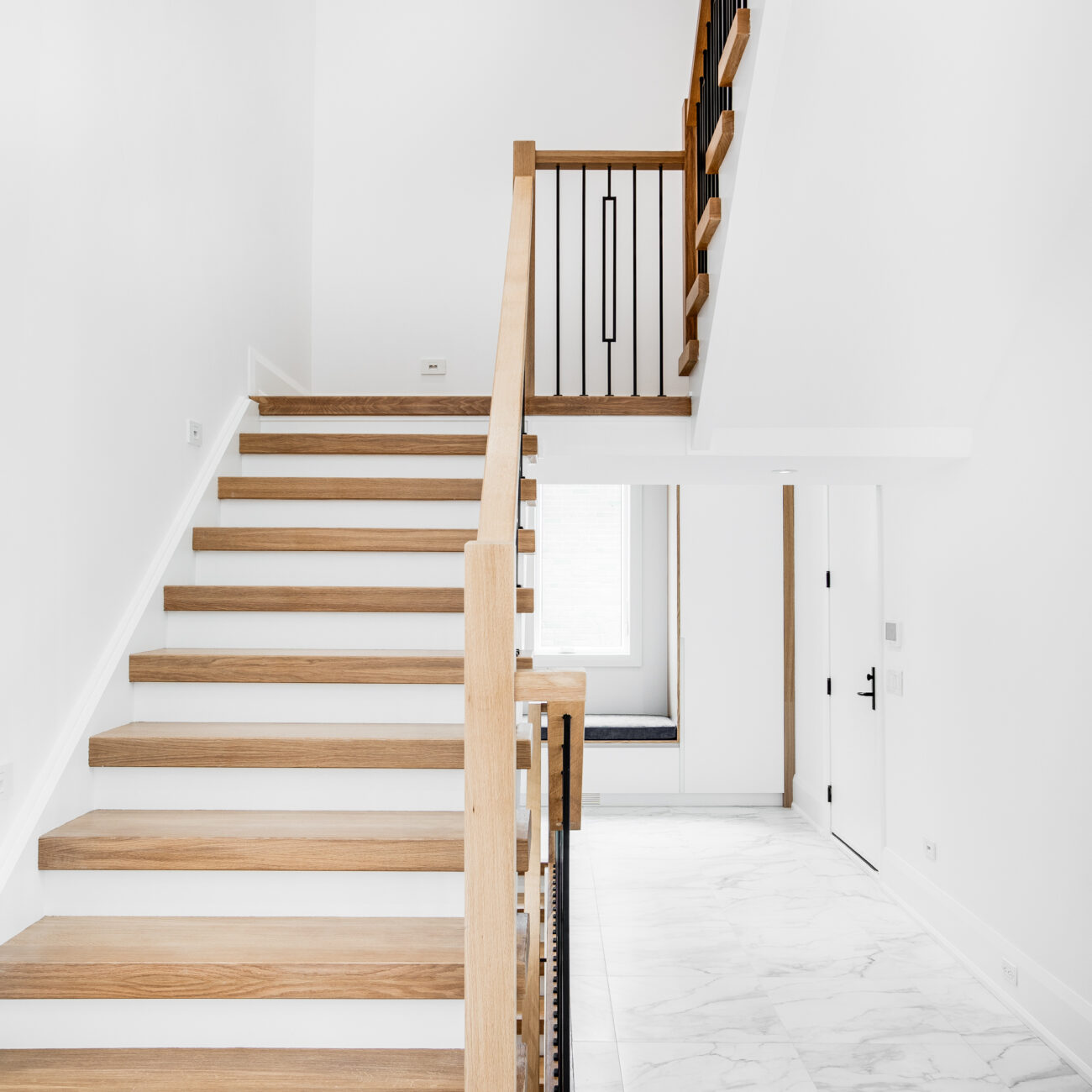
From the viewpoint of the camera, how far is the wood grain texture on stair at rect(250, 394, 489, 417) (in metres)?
3.50

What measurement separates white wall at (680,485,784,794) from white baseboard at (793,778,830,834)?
127 mm

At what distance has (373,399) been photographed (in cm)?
354

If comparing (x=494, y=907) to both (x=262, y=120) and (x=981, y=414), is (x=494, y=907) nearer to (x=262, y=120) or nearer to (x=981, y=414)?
(x=981, y=414)

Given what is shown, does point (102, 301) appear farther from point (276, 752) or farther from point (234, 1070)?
point (234, 1070)

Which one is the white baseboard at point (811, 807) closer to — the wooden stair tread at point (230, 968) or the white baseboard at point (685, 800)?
the white baseboard at point (685, 800)

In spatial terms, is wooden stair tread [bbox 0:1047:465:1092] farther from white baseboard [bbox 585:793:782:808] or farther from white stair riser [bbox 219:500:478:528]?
white baseboard [bbox 585:793:782:808]

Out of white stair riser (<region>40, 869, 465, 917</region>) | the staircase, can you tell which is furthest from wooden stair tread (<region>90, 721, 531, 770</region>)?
white stair riser (<region>40, 869, 465, 917</region>)

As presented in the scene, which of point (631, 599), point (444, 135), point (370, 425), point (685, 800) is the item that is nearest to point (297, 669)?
point (370, 425)

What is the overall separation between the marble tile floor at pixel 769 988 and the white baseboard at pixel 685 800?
871 mm

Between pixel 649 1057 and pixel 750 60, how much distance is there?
109 inches

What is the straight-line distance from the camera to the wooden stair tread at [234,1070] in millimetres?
1566

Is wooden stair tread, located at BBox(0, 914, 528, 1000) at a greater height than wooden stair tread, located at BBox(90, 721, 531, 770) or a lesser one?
lesser

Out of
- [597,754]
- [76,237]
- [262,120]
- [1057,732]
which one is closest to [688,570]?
[597,754]

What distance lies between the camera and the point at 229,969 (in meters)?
1.65
